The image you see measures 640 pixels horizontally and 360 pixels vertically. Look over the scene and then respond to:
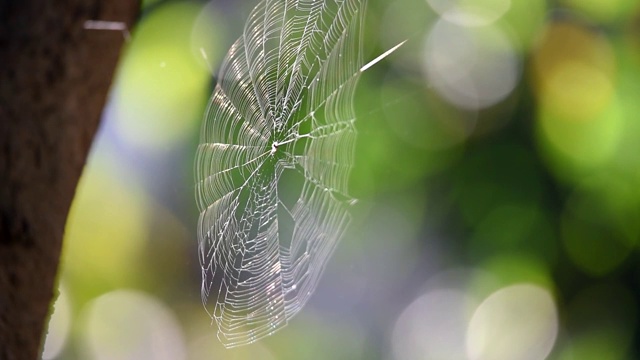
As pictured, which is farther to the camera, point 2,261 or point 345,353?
point 345,353

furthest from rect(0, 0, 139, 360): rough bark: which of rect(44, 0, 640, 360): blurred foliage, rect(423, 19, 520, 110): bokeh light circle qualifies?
rect(423, 19, 520, 110): bokeh light circle

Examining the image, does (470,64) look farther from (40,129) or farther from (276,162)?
(40,129)

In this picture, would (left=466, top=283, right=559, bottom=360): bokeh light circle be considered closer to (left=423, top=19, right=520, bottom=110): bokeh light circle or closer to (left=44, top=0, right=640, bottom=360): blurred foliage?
(left=44, top=0, right=640, bottom=360): blurred foliage

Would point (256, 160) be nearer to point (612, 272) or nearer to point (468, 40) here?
point (468, 40)

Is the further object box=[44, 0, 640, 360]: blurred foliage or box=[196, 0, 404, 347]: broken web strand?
box=[44, 0, 640, 360]: blurred foliage

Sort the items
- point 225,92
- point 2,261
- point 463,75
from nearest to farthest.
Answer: point 2,261, point 225,92, point 463,75

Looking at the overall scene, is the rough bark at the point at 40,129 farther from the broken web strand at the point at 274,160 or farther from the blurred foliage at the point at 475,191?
the blurred foliage at the point at 475,191

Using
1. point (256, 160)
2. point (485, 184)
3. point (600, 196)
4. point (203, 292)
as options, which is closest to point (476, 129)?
point (485, 184)
